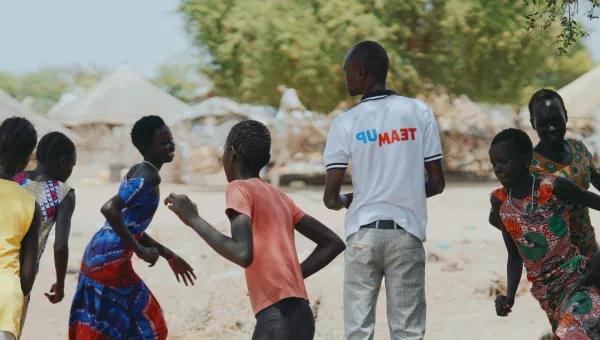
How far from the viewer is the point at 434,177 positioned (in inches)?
158

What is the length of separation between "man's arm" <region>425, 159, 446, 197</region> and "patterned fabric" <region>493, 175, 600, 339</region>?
33 centimetres

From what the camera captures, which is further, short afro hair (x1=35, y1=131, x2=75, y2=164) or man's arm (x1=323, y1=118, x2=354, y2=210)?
short afro hair (x1=35, y1=131, x2=75, y2=164)

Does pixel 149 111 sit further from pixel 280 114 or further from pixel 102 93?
pixel 280 114

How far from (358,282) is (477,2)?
19823 mm

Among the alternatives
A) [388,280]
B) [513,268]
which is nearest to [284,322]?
[388,280]

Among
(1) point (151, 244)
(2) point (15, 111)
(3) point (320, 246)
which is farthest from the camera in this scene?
(2) point (15, 111)

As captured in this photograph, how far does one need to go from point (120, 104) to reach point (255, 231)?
3484cm

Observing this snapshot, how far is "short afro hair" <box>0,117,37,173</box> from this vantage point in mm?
3637

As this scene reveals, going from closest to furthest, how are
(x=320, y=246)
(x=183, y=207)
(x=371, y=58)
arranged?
(x=183, y=207)
(x=320, y=246)
(x=371, y=58)

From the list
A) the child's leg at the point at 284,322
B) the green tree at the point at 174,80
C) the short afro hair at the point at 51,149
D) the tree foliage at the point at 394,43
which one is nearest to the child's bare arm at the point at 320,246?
the child's leg at the point at 284,322

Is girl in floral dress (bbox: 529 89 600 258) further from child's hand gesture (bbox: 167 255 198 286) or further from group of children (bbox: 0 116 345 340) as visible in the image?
child's hand gesture (bbox: 167 255 198 286)

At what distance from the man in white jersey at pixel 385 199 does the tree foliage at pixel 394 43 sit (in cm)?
1841

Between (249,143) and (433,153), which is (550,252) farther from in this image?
(249,143)

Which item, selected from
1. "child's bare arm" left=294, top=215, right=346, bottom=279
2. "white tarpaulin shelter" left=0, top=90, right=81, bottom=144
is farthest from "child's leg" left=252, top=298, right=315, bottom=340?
"white tarpaulin shelter" left=0, top=90, right=81, bottom=144
